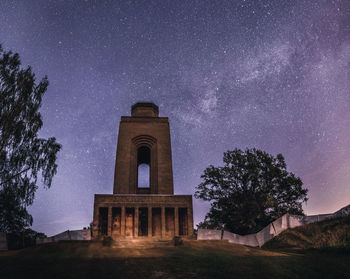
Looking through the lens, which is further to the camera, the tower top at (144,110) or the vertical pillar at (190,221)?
the tower top at (144,110)

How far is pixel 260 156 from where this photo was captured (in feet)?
100

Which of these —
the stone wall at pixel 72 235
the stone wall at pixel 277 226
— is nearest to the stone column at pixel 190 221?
the stone wall at pixel 277 226

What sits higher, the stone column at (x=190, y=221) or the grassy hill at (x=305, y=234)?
the stone column at (x=190, y=221)

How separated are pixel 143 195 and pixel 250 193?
1264cm

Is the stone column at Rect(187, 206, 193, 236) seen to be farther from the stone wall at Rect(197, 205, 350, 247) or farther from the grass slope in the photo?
the grass slope

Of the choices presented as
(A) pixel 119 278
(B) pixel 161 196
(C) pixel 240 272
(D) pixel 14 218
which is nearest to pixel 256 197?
(B) pixel 161 196

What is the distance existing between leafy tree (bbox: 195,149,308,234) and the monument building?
23.5 ft

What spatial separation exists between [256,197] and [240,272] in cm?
2110

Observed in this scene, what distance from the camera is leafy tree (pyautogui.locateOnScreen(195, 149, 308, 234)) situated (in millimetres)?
28266

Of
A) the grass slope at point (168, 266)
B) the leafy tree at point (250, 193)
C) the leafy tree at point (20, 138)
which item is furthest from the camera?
the leafy tree at point (250, 193)

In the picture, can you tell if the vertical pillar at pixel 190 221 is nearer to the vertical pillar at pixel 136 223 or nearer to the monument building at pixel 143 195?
the monument building at pixel 143 195

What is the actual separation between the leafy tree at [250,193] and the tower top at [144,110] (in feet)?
30.5

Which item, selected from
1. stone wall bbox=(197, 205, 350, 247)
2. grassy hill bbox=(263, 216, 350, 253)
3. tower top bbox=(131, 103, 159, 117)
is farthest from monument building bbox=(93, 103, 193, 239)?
grassy hill bbox=(263, 216, 350, 253)

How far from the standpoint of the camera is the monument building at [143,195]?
21688 millimetres
